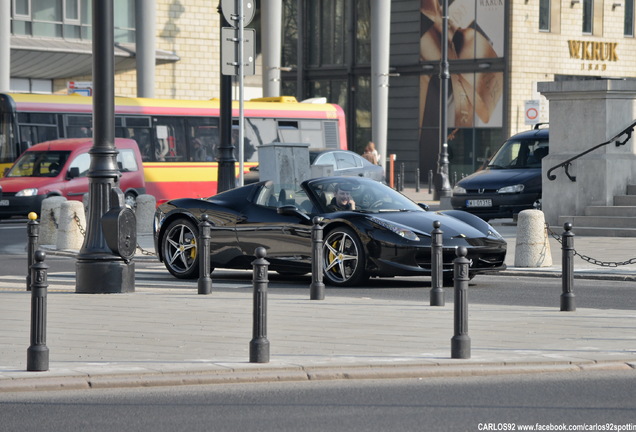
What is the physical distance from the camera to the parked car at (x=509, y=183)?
1006 inches

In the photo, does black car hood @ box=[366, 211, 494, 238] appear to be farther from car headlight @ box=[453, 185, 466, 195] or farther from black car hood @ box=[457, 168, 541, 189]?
car headlight @ box=[453, 185, 466, 195]

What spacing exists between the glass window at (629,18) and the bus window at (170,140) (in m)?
26.9

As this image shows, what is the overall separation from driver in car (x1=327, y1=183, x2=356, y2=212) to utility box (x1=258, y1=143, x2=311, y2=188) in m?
4.21

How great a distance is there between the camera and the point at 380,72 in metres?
47.3

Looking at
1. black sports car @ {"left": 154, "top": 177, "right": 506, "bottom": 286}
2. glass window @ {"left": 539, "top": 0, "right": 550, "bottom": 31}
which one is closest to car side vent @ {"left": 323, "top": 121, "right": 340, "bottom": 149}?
glass window @ {"left": 539, "top": 0, "right": 550, "bottom": 31}

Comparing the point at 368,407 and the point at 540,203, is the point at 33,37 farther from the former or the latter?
the point at 368,407

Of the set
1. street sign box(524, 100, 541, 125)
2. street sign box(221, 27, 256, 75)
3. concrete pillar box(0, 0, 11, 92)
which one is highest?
concrete pillar box(0, 0, 11, 92)

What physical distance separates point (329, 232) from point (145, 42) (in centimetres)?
3078

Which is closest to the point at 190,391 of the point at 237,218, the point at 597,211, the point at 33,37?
the point at 237,218

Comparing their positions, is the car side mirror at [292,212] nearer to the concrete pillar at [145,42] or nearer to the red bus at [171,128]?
the red bus at [171,128]

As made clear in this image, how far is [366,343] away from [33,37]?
37934 mm

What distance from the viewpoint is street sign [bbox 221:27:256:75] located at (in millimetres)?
19969

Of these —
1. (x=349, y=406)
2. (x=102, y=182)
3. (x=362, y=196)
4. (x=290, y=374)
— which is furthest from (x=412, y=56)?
(x=349, y=406)

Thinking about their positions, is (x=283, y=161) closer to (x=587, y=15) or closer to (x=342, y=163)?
(x=342, y=163)
